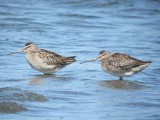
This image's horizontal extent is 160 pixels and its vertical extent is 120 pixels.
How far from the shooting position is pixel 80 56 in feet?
62.7

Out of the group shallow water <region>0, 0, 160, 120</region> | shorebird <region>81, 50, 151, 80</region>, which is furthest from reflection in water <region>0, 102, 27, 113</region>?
shorebird <region>81, 50, 151, 80</region>

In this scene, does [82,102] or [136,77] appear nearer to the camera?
[82,102]

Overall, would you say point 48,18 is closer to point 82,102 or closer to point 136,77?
point 136,77

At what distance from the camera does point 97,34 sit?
22.8 m

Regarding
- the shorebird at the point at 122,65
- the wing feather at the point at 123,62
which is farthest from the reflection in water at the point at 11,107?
the wing feather at the point at 123,62

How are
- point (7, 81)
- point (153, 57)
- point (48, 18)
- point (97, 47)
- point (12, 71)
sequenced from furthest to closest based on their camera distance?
point (48, 18)
point (97, 47)
point (153, 57)
point (12, 71)
point (7, 81)

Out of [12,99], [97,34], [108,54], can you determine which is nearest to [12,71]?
[108,54]

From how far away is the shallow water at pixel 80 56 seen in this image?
12883mm

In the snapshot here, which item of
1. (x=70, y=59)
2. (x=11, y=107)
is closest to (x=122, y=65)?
(x=70, y=59)

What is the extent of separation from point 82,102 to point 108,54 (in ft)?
11.6

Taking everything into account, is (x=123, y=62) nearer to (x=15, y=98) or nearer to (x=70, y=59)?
(x=70, y=59)

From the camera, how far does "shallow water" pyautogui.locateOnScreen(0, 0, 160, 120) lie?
1288cm

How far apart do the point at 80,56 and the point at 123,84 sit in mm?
3540

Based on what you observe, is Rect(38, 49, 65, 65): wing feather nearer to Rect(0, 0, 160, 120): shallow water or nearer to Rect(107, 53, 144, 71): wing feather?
Rect(0, 0, 160, 120): shallow water
